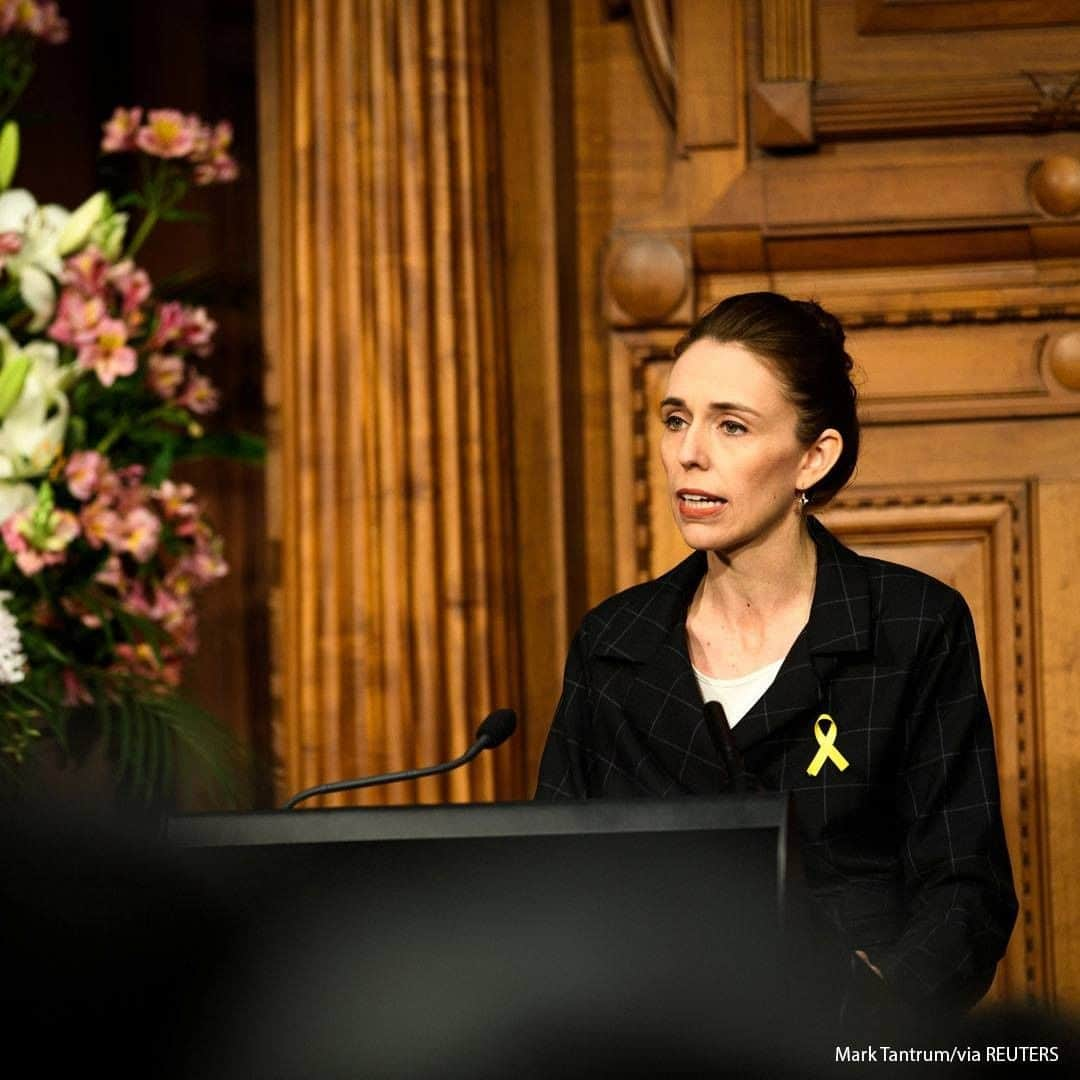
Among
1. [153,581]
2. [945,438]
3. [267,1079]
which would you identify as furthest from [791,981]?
[945,438]

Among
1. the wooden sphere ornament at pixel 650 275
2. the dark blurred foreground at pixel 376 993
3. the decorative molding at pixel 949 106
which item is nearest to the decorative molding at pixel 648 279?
the wooden sphere ornament at pixel 650 275

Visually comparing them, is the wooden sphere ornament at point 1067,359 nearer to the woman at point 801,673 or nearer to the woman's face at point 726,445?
the woman at point 801,673

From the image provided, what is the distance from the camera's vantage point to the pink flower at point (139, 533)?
1836mm

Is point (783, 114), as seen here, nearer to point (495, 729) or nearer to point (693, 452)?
point (693, 452)

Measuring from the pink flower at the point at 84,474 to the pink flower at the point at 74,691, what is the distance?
207 millimetres

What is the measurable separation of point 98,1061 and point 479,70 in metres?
1.60

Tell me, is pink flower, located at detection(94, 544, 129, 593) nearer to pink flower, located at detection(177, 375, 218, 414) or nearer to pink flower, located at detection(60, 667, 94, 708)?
pink flower, located at detection(60, 667, 94, 708)

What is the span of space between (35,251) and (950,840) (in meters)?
1.16

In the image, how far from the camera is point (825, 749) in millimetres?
1507

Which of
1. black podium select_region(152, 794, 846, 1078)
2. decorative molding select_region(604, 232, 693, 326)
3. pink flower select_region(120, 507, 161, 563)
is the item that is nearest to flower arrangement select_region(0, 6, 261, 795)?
pink flower select_region(120, 507, 161, 563)

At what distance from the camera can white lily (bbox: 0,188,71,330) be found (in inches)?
72.6

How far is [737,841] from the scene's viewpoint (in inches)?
33.8

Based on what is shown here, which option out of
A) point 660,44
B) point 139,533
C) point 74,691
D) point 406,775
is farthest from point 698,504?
point 660,44

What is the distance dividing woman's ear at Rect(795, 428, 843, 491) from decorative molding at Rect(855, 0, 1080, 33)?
34.3 inches
